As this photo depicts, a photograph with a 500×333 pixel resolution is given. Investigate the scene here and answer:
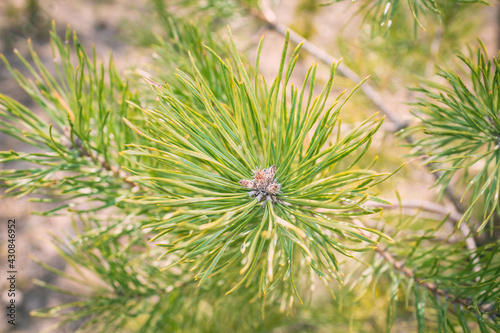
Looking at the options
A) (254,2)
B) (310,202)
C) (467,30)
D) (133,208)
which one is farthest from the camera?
(467,30)

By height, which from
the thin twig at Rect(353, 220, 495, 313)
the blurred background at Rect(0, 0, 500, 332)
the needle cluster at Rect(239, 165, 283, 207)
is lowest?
the thin twig at Rect(353, 220, 495, 313)

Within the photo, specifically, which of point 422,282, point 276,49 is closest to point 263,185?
point 422,282

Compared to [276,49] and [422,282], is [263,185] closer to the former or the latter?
[422,282]

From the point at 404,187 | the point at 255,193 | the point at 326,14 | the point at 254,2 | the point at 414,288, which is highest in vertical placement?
the point at 326,14

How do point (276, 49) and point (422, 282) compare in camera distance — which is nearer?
point (422, 282)

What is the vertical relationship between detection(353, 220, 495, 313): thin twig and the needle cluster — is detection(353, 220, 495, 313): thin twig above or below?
below

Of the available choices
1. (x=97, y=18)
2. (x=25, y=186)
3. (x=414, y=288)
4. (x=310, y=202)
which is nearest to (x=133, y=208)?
(x=25, y=186)

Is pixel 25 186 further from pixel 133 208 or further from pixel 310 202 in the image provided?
pixel 310 202

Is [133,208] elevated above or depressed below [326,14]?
below
